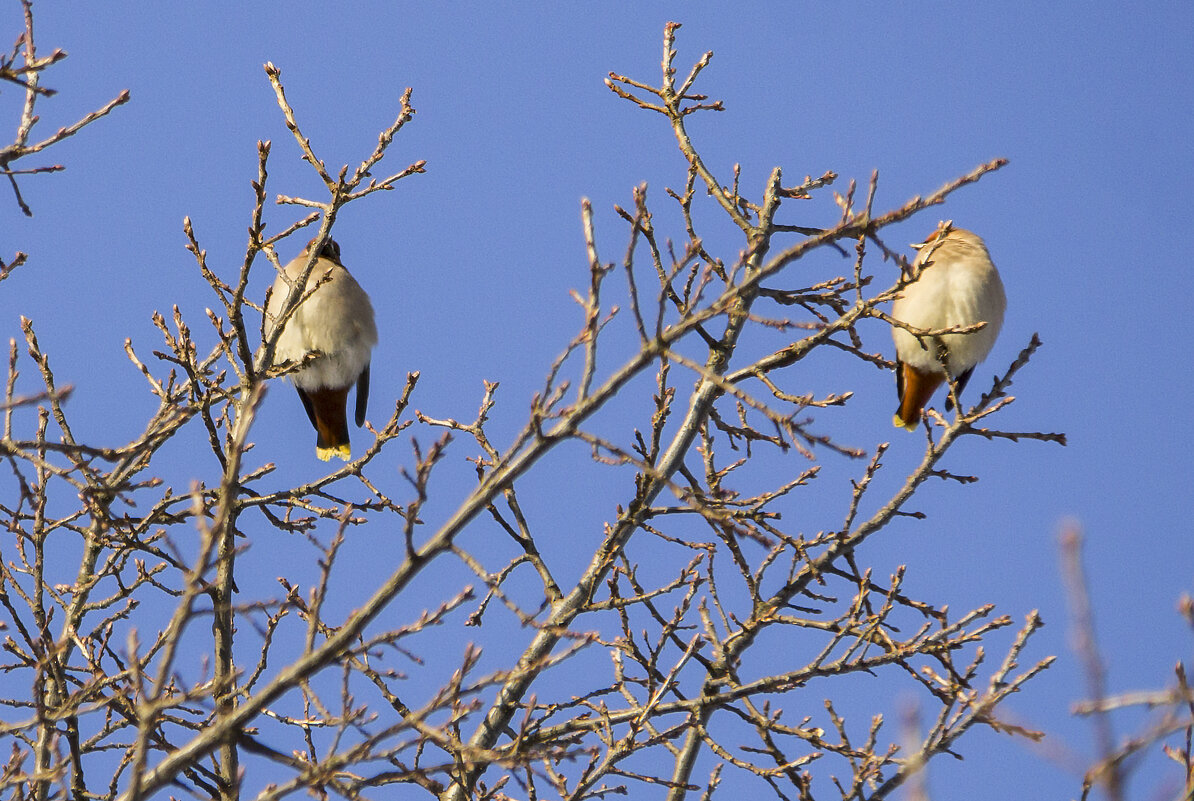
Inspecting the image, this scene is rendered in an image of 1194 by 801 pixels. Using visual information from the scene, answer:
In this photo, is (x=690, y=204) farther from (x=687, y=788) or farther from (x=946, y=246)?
(x=946, y=246)

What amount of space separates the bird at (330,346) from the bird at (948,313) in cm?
262

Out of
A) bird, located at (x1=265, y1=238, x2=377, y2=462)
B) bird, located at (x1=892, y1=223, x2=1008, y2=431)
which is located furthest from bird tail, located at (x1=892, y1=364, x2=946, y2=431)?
bird, located at (x1=265, y1=238, x2=377, y2=462)

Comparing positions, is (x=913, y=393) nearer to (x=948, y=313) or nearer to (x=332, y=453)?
(x=948, y=313)

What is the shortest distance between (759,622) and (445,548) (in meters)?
1.91

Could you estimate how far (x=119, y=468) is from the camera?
4.27 metres

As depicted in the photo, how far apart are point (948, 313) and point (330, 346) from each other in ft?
9.59

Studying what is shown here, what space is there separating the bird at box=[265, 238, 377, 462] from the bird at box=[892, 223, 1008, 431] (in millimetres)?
2618

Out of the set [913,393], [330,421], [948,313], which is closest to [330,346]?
[330,421]

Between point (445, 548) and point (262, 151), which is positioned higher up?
point (262, 151)

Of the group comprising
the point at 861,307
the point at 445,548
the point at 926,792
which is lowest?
the point at 926,792

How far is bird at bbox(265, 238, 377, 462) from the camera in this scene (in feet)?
21.7

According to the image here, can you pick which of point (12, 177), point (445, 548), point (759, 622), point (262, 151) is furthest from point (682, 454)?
point (12, 177)

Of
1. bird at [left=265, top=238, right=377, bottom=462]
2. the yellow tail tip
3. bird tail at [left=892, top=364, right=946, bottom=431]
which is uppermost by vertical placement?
bird at [left=265, top=238, right=377, bottom=462]

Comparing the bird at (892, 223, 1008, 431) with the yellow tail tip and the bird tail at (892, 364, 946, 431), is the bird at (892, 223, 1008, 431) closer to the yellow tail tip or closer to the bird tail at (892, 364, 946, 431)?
the bird tail at (892, 364, 946, 431)
